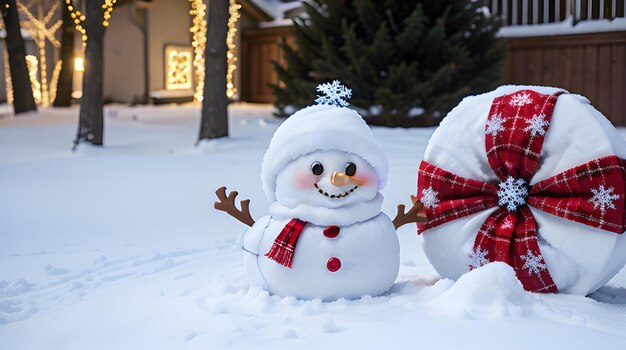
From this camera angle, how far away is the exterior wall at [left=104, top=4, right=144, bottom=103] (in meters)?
19.5

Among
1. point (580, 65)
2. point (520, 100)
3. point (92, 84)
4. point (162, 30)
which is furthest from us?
point (162, 30)

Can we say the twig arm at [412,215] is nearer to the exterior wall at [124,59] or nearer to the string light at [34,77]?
the exterior wall at [124,59]

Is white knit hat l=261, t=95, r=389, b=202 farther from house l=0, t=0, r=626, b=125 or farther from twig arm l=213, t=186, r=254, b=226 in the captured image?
house l=0, t=0, r=626, b=125

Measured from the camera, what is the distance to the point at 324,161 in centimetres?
381

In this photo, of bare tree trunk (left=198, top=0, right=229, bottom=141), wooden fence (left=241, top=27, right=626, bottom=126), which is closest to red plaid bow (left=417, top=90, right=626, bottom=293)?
bare tree trunk (left=198, top=0, right=229, bottom=141)

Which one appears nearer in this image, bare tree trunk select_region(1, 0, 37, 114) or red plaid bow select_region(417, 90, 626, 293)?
red plaid bow select_region(417, 90, 626, 293)

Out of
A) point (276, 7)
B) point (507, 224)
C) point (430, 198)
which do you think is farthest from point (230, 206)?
point (276, 7)

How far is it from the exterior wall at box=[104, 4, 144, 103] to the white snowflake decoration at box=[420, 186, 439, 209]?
53.3ft

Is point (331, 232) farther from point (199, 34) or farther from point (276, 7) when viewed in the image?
point (276, 7)

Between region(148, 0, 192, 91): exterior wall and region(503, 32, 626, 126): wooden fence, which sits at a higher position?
region(148, 0, 192, 91): exterior wall

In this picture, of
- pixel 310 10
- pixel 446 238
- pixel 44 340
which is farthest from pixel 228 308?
pixel 310 10

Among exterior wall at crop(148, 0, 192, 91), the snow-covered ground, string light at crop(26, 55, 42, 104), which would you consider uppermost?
exterior wall at crop(148, 0, 192, 91)

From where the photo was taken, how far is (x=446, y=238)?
4137 millimetres

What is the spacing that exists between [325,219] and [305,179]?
0.22 metres
